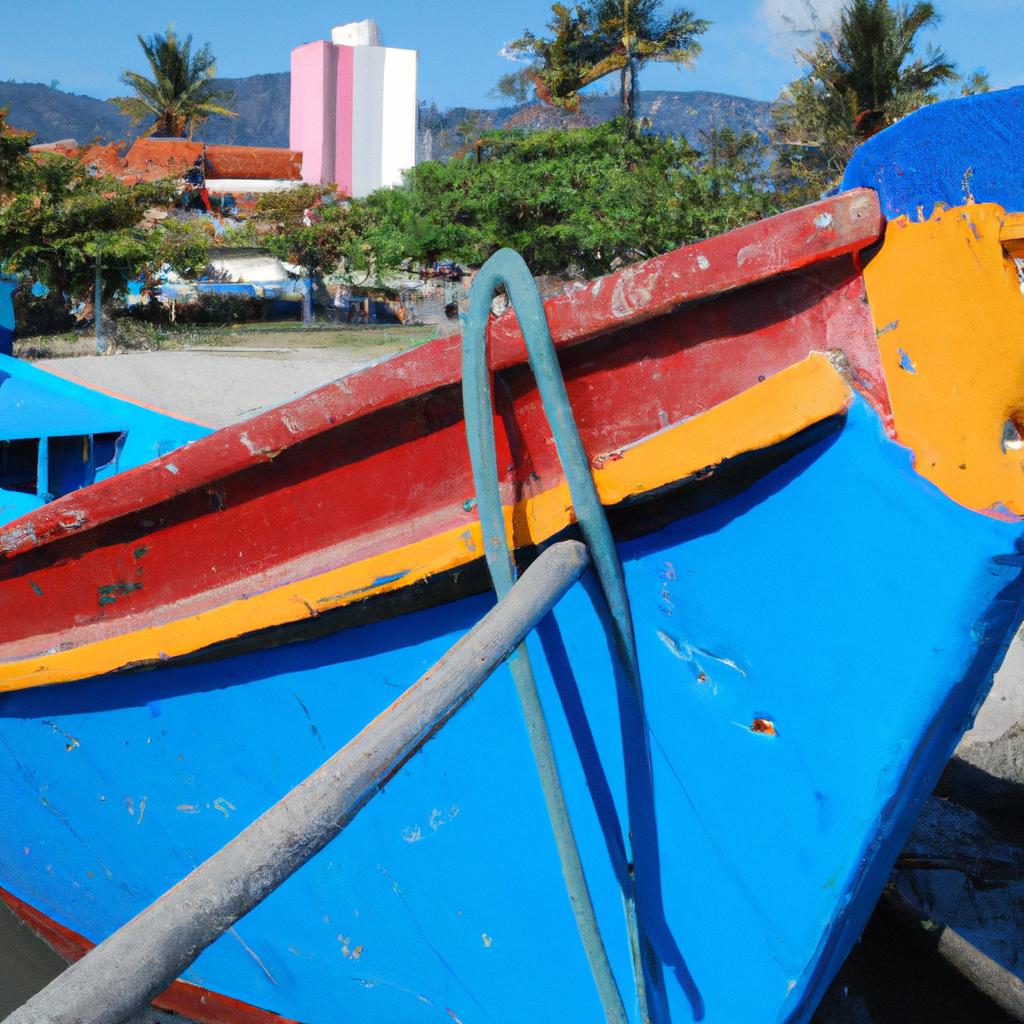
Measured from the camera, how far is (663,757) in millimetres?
1554

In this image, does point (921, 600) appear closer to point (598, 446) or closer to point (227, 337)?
point (598, 446)

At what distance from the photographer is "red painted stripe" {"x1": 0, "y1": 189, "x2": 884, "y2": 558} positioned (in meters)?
1.26

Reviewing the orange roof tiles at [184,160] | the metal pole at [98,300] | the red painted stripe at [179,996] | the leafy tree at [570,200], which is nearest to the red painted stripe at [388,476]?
the red painted stripe at [179,996]

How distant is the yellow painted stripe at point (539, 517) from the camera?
4.30 ft

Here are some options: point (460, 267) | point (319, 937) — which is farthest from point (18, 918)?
point (460, 267)

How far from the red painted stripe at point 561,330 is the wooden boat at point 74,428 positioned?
2334 mm

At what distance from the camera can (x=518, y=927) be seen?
1.77 meters

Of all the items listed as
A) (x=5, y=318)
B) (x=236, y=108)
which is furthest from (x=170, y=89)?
(x=236, y=108)

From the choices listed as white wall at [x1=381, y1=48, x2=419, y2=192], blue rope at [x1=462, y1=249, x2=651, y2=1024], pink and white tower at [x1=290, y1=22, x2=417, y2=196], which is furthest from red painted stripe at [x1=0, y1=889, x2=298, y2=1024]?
white wall at [x1=381, y1=48, x2=419, y2=192]

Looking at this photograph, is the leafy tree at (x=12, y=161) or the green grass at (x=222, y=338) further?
the green grass at (x=222, y=338)

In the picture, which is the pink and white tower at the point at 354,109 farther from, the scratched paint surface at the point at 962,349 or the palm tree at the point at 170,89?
the scratched paint surface at the point at 962,349

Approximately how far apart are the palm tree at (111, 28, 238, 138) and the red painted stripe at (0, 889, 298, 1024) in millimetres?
34945

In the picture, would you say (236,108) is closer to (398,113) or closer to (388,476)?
(398,113)

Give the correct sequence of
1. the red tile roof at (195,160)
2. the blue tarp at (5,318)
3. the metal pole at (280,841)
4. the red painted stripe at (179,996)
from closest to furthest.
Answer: the metal pole at (280,841) → the red painted stripe at (179,996) → the blue tarp at (5,318) → the red tile roof at (195,160)
